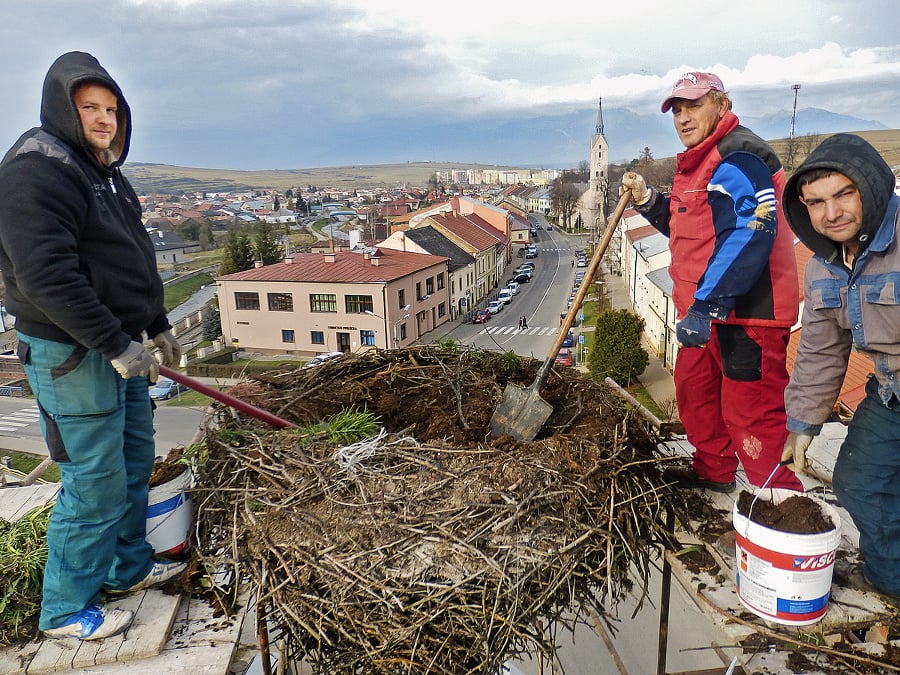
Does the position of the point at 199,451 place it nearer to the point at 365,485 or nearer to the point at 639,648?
the point at 365,485

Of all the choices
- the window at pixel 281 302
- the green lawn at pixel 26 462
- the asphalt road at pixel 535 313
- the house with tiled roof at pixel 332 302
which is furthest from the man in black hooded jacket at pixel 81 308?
the window at pixel 281 302

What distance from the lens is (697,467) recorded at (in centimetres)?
400

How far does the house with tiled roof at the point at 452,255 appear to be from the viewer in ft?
114

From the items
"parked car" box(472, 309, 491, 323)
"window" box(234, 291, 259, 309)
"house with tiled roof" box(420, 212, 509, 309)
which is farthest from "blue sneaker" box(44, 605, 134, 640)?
"house with tiled roof" box(420, 212, 509, 309)

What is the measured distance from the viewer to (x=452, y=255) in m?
36.6

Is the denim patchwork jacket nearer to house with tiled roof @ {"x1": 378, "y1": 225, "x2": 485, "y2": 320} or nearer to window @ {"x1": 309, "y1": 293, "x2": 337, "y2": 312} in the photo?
window @ {"x1": 309, "y1": 293, "x2": 337, "y2": 312}

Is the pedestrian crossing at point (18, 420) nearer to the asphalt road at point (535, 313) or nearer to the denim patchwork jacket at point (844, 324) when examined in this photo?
the asphalt road at point (535, 313)

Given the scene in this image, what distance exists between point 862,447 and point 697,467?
125cm

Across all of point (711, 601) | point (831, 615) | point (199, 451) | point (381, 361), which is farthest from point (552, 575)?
point (381, 361)

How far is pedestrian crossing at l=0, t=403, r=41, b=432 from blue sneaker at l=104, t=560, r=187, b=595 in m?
27.8

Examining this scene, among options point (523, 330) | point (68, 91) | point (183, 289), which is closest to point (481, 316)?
point (523, 330)

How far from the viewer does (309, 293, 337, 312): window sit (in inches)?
1082

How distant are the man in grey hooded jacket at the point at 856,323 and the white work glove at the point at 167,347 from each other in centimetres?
318

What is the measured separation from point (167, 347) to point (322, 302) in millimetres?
24752
